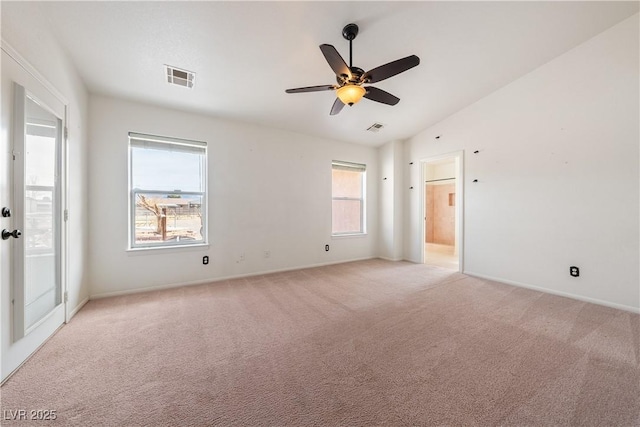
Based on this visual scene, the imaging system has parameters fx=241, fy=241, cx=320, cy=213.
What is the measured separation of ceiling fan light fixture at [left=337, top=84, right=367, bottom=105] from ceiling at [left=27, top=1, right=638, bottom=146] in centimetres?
69

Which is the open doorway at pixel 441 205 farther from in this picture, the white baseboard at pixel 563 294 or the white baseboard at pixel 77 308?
the white baseboard at pixel 77 308

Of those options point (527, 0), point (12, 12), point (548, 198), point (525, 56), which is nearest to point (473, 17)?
point (527, 0)

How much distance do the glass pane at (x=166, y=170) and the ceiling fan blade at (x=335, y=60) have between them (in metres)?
2.61

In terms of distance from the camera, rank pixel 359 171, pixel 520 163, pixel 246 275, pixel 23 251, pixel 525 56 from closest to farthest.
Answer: pixel 23 251 < pixel 525 56 < pixel 520 163 < pixel 246 275 < pixel 359 171

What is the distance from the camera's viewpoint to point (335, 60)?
198 centimetres

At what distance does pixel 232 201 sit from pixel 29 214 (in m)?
2.22

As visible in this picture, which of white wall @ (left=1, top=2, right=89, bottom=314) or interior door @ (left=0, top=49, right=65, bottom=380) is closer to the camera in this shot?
interior door @ (left=0, top=49, right=65, bottom=380)

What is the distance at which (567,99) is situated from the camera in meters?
3.17

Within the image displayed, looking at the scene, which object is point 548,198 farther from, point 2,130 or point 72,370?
point 2,130

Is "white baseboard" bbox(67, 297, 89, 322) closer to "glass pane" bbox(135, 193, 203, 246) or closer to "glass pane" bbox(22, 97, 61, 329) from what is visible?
"glass pane" bbox(22, 97, 61, 329)

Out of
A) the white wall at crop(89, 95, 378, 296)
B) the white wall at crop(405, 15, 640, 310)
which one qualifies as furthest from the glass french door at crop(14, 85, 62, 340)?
the white wall at crop(405, 15, 640, 310)

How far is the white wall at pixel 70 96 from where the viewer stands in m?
1.78

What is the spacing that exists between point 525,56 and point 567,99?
0.80 m

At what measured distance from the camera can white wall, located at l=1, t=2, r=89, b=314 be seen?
178 centimetres
